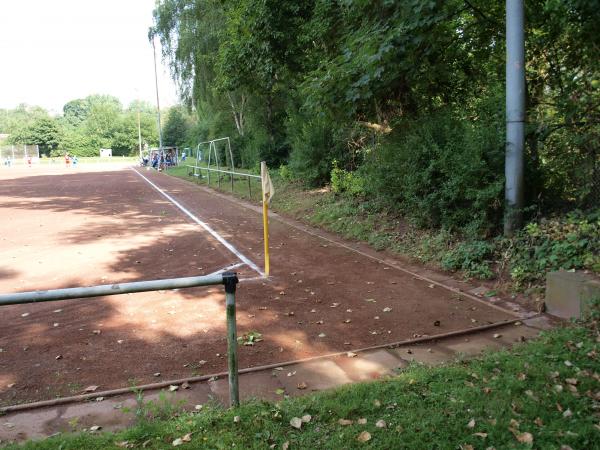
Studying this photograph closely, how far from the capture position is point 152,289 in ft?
10.3

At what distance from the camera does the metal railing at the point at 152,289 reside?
2844 millimetres

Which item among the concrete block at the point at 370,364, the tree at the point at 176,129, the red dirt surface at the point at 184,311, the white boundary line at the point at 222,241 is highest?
the tree at the point at 176,129

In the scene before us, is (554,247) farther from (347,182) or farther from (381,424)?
(347,182)

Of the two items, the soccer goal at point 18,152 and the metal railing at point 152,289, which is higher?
the soccer goal at point 18,152

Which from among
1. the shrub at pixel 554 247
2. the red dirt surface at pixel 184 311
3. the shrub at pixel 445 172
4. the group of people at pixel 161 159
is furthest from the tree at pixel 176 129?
the shrub at pixel 554 247

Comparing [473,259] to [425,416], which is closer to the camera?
[425,416]

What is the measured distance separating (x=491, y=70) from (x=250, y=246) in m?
6.02

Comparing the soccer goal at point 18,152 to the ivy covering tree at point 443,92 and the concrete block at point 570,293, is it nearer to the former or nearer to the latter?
the ivy covering tree at point 443,92

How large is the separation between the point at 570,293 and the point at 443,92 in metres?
6.31

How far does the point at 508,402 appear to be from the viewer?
3.46 meters

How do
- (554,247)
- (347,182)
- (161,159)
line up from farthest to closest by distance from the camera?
(161,159), (347,182), (554,247)

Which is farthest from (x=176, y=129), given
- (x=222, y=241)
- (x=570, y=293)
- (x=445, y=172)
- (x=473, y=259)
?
(x=570, y=293)

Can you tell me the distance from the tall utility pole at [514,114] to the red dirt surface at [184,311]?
1652mm

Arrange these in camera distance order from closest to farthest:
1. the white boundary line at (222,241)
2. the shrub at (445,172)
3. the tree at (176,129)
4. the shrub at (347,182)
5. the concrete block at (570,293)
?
the concrete block at (570,293) < the shrub at (445,172) < the white boundary line at (222,241) < the shrub at (347,182) < the tree at (176,129)
